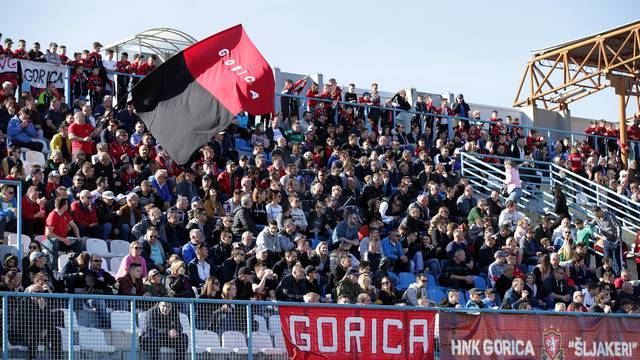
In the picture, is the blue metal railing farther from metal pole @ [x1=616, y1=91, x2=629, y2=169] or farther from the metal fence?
the metal fence

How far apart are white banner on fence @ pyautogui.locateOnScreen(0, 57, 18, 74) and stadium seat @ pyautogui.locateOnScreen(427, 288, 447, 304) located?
8.98 metres

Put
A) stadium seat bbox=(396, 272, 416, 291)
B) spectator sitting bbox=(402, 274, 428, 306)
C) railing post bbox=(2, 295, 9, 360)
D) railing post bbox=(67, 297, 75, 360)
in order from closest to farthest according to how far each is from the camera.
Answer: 1. railing post bbox=(2, 295, 9, 360)
2. railing post bbox=(67, 297, 75, 360)
3. spectator sitting bbox=(402, 274, 428, 306)
4. stadium seat bbox=(396, 272, 416, 291)

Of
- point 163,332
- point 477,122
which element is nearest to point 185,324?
point 163,332

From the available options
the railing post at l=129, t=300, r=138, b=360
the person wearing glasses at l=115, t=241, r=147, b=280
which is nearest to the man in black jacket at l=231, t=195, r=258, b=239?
the person wearing glasses at l=115, t=241, r=147, b=280

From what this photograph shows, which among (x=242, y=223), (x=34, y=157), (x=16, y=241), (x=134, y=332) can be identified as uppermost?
(x=34, y=157)

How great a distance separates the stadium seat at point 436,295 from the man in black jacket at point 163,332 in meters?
6.85

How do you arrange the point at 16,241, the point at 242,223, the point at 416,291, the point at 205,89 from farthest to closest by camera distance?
the point at 242,223, the point at 416,291, the point at 16,241, the point at 205,89

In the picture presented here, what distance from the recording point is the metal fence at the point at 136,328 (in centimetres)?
1093

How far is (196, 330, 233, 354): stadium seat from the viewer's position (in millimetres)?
11938

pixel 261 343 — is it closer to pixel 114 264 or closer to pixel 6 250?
pixel 114 264

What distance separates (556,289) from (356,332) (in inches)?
284

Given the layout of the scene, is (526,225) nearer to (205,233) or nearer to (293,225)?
(293,225)

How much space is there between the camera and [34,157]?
18.4m

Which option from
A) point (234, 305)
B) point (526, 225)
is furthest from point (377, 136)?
point (234, 305)
